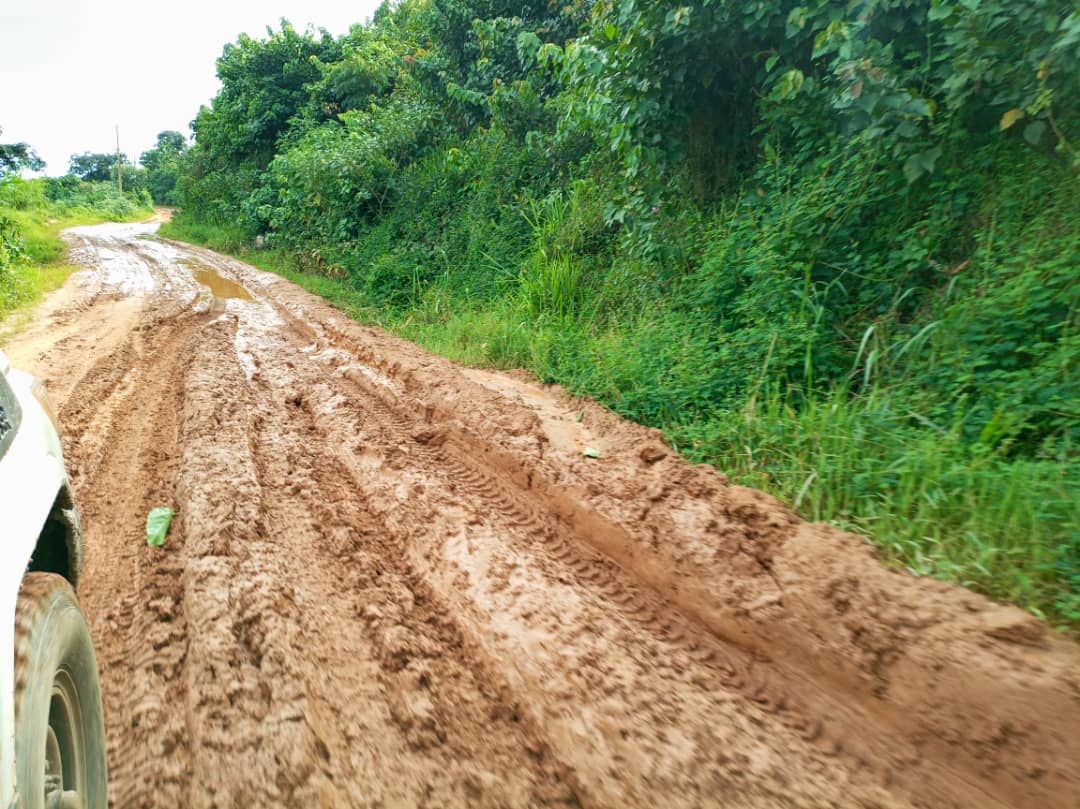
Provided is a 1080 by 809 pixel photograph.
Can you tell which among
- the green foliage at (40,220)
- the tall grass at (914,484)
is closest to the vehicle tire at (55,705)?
the tall grass at (914,484)

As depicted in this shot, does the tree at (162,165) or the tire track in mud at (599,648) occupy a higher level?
the tree at (162,165)

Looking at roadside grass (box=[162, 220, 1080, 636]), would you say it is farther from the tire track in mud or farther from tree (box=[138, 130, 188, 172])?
tree (box=[138, 130, 188, 172])

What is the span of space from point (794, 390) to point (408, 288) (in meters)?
7.43

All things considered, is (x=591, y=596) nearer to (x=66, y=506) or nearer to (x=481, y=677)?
(x=481, y=677)

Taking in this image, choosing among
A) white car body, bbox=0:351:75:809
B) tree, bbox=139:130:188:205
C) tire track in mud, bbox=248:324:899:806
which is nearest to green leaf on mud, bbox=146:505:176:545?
tire track in mud, bbox=248:324:899:806

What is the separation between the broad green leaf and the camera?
402 cm

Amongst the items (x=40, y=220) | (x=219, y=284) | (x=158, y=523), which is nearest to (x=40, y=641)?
(x=158, y=523)

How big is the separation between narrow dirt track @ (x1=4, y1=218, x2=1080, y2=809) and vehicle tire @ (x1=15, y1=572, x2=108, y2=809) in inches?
15.8

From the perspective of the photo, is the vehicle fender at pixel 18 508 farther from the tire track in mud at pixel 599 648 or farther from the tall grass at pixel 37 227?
the tall grass at pixel 37 227

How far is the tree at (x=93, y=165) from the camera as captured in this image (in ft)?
175

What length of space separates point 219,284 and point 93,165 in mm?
53414

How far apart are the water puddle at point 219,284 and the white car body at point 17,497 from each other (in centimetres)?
978

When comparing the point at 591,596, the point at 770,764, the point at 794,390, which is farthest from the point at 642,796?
the point at 794,390

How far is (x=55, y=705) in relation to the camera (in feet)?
5.07
